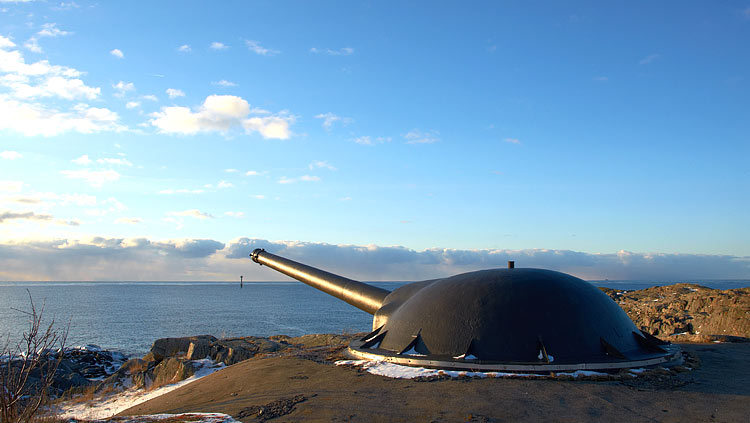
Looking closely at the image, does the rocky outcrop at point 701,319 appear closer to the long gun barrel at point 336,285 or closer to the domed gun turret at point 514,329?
the domed gun turret at point 514,329

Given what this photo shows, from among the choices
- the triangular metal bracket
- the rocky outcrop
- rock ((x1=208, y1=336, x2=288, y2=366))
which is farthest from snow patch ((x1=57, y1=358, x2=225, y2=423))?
the rocky outcrop

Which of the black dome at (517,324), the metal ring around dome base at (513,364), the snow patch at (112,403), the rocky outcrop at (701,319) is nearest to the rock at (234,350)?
the snow patch at (112,403)

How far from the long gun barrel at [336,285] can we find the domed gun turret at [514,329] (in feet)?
4.77

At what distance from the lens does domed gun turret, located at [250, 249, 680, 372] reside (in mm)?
6911

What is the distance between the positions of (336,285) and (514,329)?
475cm

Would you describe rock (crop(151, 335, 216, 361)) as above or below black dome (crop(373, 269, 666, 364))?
below

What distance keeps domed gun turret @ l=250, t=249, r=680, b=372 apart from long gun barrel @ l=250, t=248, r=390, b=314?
4.77 feet

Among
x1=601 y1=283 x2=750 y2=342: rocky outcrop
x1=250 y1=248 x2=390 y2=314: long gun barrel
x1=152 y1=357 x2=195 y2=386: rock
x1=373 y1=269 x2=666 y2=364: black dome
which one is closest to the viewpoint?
x1=373 y1=269 x2=666 y2=364: black dome

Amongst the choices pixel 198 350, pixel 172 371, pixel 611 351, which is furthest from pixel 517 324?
pixel 198 350

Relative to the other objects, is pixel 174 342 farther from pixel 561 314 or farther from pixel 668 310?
pixel 668 310

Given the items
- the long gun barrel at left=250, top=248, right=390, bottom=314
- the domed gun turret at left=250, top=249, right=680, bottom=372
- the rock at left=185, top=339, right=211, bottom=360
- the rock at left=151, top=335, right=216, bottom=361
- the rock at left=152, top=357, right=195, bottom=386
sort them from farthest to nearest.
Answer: the rock at left=151, top=335, right=216, bottom=361 < the rock at left=185, top=339, right=211, bottom=360 < the rock at left=152, top=357, right=195, bottom=386 < the long gun barrel at left=250, top=248, right=390, bottom=314 < the domed gun turret at left=250, top=249, right=680, bottom=372

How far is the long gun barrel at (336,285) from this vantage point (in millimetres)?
10102

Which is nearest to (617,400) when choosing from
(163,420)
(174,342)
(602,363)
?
(602,363)

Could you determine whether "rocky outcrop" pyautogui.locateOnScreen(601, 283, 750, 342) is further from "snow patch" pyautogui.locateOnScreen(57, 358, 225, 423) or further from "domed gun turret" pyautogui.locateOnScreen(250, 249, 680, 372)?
"snow patch" pyautogui.locateOnScreen(57, 358, 225, 423)
